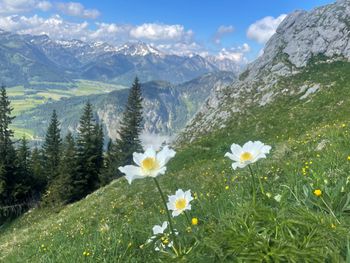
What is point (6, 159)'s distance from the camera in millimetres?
67375

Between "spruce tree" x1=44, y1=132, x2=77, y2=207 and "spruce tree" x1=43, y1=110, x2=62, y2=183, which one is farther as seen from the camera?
"spruce tree" x1=43, y1=110, x2=62, y2=183

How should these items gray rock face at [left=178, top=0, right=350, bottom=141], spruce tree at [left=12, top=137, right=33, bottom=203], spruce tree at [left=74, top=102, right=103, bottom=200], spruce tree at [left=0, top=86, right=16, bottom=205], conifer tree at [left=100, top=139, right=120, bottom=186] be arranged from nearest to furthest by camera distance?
gray rock face at [left=178, top=0, right=350, bottom=141]
conifer tree at [left=100, top=139, right=120, bottom=186]
spruce tree at [left=74, top=102, right=103, bottom=200]
spruce tree at [left=0, top=86, right=16, bottom=205]
spruce tree at [left=12, top=137, right=33, bottom=203]

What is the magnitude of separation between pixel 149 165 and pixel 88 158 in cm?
6740

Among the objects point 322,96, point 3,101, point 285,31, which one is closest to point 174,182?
point 322,96

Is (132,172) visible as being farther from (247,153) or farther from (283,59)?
(283,59)

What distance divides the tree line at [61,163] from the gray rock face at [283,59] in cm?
2001

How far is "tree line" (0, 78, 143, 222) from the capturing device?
64688mm

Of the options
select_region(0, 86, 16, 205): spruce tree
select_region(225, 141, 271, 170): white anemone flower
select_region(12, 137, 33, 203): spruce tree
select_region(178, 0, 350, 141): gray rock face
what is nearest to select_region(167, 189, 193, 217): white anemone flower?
select_region(225, 141, 271, 170): white anemone flower

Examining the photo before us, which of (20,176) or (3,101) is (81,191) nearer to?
(20,176)

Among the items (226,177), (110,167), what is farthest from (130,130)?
(226,177)

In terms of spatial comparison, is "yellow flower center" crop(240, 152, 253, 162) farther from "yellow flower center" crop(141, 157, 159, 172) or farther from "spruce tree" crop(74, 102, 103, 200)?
"spruce tree" crop(74, 102, 103, 200)

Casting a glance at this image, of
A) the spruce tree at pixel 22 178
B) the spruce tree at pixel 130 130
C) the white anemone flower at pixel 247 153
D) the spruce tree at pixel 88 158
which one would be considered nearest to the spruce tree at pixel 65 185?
the spruce tree at pixel 88 158

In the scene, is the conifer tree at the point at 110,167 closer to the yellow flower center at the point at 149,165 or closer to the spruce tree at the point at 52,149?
the spruce tree at the point at 52,149

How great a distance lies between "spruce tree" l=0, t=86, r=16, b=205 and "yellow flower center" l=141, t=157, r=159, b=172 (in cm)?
6830
